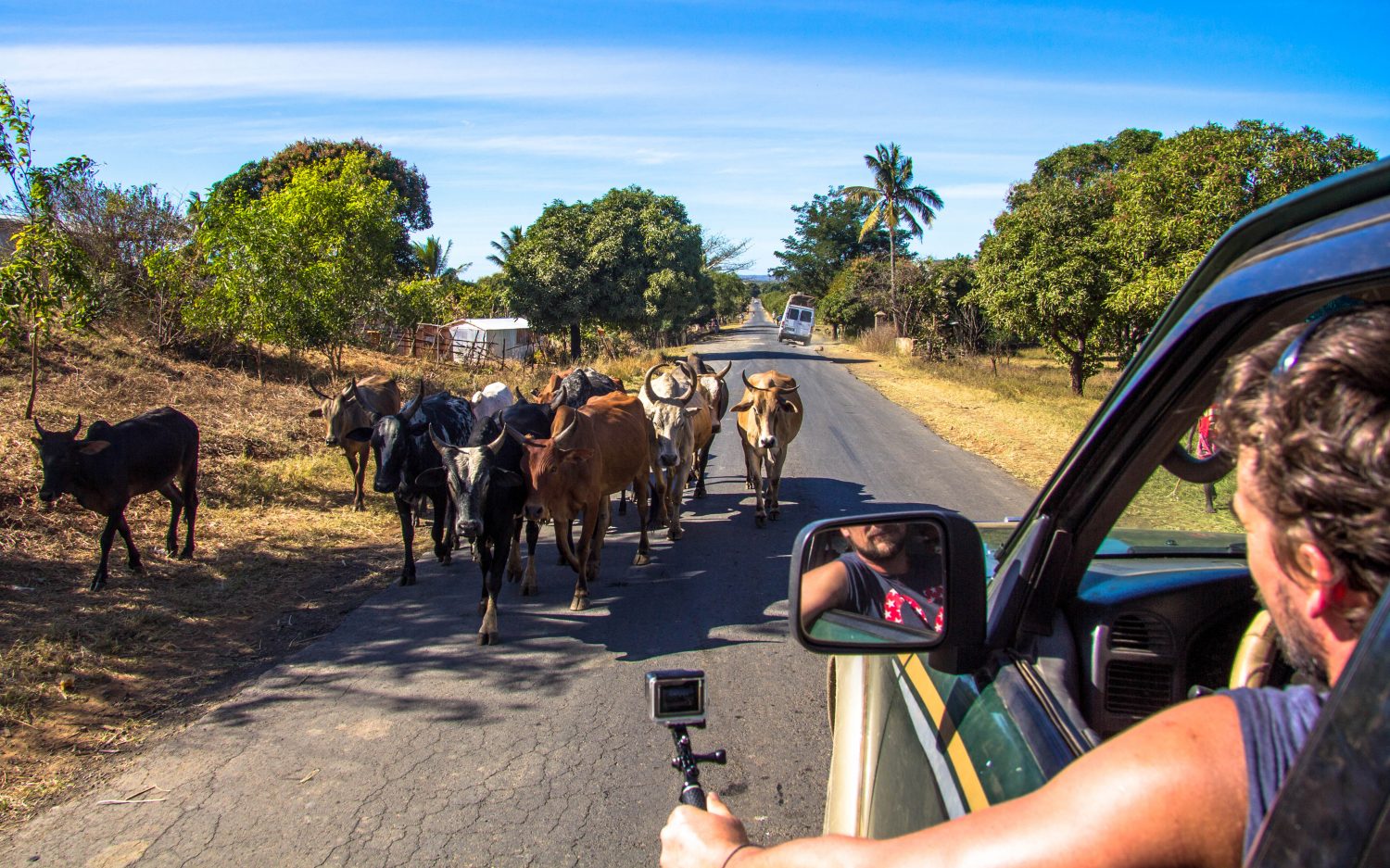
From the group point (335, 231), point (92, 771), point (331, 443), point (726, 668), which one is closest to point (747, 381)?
point (331, 443)

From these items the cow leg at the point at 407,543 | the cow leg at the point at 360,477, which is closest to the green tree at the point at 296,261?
the cow leg at the point at 360,477

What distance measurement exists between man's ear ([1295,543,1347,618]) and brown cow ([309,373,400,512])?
10.2m

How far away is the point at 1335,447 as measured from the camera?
41.7 inches

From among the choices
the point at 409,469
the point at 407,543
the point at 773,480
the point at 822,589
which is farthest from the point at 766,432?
the point at 822,589

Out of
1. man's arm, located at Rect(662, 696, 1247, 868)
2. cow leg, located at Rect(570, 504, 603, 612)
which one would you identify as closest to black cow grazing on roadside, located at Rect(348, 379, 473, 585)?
cow leg, located at Rect(570, 504, 603, 612)

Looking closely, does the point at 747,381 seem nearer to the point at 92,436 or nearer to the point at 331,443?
the point at 331,443

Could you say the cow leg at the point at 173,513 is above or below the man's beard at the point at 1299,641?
below

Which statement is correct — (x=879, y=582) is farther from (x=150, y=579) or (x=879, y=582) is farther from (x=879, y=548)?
(x=150, y=579)

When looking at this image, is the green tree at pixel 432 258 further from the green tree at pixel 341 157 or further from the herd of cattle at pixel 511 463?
the herd of cattle at pixel 511 463

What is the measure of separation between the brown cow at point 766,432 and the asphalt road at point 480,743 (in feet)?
6.19

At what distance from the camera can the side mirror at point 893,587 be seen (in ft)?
6.48

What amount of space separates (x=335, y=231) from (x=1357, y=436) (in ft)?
70.3

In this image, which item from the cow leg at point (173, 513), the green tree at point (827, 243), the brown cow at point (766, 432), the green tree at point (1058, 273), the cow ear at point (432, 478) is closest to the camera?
the cow ear at point (432, 478)

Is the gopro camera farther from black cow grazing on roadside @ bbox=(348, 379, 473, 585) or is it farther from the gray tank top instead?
black cow grazing on roadside @ bbox=(348, 379, 473, 585)
